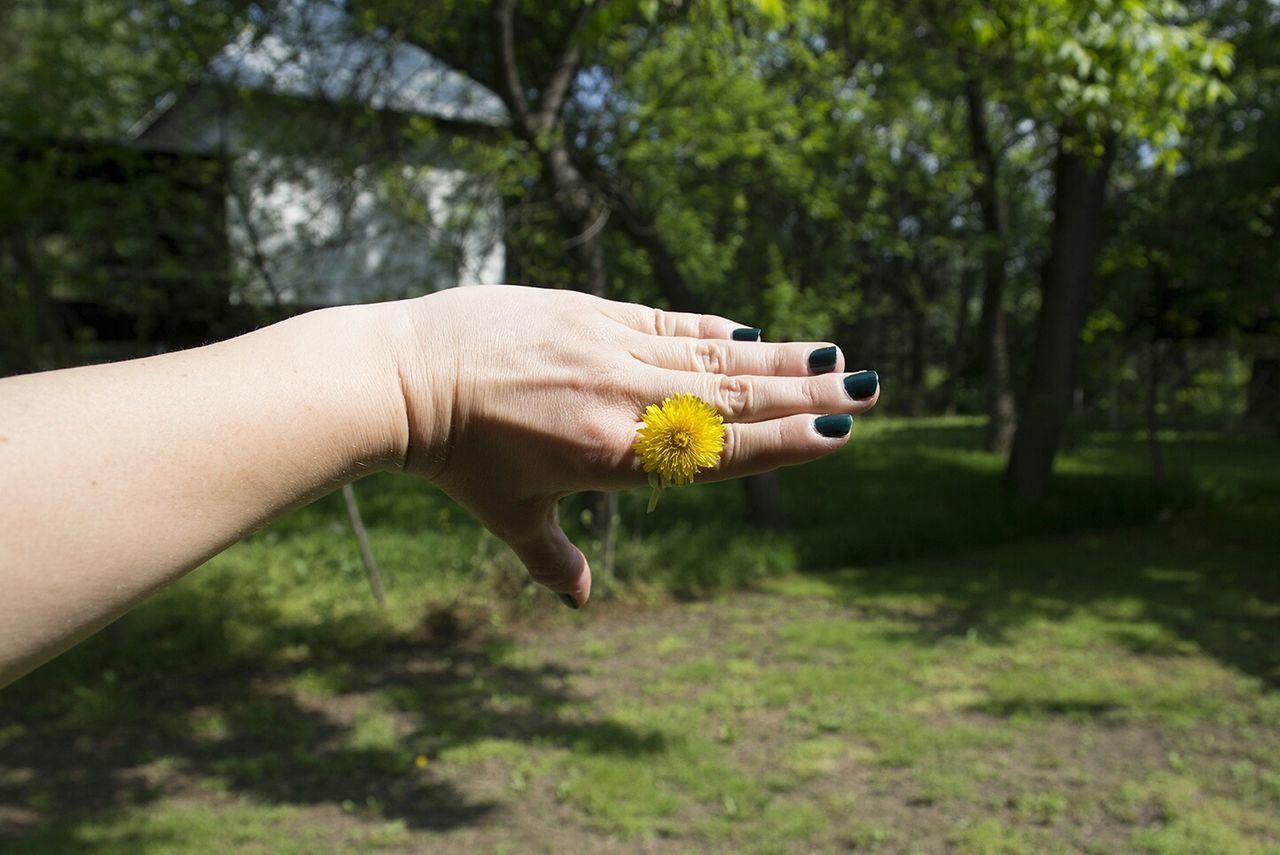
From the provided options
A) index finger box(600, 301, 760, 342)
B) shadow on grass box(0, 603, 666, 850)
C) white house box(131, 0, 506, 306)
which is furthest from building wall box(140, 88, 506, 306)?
index finger box(600, 301, 760, 342)

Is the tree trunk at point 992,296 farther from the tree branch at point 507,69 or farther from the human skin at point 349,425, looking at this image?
the human skin at point 349,425

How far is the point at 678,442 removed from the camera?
119 cm

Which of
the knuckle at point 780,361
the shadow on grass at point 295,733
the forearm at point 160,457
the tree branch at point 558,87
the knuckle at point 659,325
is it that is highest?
the tree branch at point 558,87

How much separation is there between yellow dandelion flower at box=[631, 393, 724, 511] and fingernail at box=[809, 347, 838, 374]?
0.17m

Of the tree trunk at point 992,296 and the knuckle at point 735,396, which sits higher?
the tree trunk at point 992,296

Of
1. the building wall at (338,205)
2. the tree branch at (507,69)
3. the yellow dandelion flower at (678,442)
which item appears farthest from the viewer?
the building wall at (338,205)

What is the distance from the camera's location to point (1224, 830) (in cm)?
424

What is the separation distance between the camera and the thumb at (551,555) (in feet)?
4.73

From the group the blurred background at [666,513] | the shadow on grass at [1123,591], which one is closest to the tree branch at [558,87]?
the blurred background at [666,513]

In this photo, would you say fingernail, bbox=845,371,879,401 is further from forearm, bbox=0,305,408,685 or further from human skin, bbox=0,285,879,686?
forearm, bbox=0,305,408,685

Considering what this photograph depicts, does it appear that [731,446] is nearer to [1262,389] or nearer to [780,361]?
[780,361]

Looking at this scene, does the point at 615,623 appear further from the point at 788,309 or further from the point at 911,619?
the point at 788,309

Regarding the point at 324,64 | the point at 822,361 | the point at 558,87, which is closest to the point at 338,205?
the point at 324,64

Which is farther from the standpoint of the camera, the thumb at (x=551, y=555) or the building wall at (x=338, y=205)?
the building wall at (x=338, y=205)
